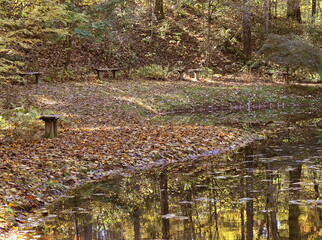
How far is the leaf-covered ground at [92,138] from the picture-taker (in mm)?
6992

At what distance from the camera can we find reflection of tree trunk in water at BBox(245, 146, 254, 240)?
193 inches

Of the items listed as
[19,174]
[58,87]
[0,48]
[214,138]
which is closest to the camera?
[19,174]

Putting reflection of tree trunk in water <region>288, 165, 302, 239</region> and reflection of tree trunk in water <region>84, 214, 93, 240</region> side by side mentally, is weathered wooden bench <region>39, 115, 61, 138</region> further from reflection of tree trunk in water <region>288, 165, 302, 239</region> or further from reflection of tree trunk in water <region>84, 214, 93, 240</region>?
reflection of tree trunk in water <region>288, 165, 302, 239</region>

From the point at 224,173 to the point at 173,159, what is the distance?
1.82 meters

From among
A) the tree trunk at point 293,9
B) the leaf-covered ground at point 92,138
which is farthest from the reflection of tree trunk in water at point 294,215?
the tree trunk at point 293,9

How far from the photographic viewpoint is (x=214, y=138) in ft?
37.2

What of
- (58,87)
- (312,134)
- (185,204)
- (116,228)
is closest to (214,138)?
(312,134)

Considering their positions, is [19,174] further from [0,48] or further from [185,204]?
[0,48]

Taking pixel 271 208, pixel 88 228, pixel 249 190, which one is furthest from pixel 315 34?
pixel 88 228

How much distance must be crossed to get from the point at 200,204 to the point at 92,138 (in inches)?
201

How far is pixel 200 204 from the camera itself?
19.6 ft

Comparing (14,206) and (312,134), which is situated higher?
(312,134)

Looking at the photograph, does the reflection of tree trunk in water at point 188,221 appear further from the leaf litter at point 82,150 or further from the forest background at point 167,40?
the forest background at point 167,40

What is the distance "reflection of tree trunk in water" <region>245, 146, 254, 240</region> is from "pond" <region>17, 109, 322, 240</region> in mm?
13
